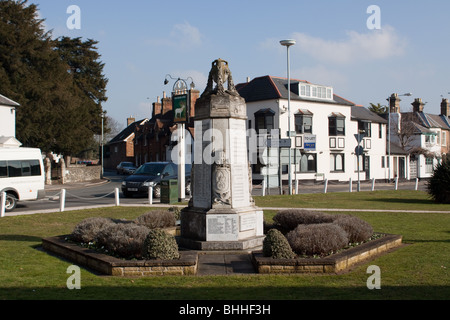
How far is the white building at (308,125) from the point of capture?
40.6 metres

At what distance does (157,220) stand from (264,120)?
29.8 metres

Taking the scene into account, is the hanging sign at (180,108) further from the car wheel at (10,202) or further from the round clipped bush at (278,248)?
the round clipped bush at (278,248)

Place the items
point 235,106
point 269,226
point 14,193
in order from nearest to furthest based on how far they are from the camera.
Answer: point 235,106 → point 269,226 → point 14,193

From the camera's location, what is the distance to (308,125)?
141ft

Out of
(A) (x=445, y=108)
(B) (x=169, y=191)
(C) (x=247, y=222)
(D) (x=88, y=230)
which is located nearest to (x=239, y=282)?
(C) (x=247, y=222)

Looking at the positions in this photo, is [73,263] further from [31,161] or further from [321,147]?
[321,147]

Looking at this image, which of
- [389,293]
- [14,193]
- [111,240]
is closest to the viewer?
[389,293]

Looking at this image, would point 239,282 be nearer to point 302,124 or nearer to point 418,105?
point 302,124

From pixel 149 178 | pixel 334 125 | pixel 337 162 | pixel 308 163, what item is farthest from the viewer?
pixel 337 162

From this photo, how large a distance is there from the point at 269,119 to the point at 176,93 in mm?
18237

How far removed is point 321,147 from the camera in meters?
44.0

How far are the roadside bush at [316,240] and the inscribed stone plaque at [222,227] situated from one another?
4.27ft

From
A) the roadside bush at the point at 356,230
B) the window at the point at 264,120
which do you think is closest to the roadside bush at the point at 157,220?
the roadside bush at the point at 356,230
